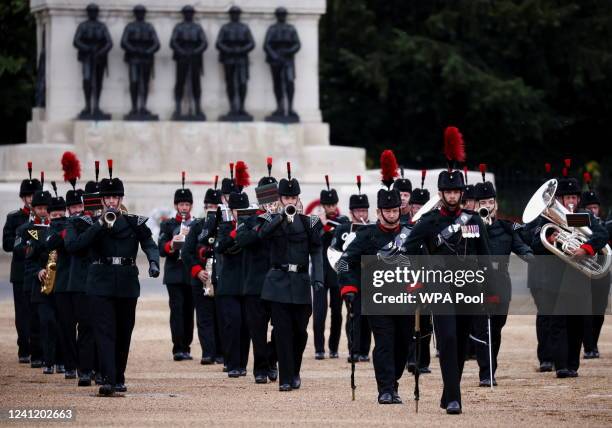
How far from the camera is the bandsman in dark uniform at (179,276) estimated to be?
22.7 m

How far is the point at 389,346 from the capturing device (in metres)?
16.9

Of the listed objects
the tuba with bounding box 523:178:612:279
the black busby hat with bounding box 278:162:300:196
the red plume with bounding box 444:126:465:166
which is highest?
the red plume with bounding box 444:126:465:166

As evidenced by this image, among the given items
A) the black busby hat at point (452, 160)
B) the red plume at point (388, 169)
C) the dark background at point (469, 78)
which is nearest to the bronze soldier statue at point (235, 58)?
the dark background at point (469, 78)

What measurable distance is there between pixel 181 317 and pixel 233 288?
2.62 meters

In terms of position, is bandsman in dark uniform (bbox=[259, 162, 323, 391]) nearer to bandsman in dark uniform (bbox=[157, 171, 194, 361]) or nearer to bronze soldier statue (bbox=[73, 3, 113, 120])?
bandsman in dark uniform (bbox=[157, 171, 194, 361])

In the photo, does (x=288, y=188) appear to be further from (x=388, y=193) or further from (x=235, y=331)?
(x=235, y=331)

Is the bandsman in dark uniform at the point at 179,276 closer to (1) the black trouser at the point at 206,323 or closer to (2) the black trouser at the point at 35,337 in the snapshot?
(1) the black trouser at the point at 206,323

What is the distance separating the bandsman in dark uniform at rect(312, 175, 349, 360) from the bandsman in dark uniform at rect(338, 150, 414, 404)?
16.1 ft

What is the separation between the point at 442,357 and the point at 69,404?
3.37m

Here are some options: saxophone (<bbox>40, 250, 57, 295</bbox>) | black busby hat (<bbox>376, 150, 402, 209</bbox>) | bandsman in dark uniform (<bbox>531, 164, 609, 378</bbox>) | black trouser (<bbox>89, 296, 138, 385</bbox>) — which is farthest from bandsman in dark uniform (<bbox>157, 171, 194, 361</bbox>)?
black busby hat (<bbox>376, 150, 402, 209</bbox>)

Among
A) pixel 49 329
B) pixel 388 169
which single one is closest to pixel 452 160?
pixel 388 169

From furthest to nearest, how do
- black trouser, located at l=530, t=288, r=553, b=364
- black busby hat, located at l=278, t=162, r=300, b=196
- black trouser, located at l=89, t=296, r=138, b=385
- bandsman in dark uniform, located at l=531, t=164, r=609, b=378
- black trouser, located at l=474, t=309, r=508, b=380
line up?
black trouser, located at l=530, t=288, r=553, b=364, bandsman in dark uniform, located at l=531, t=164, r=609, b=378, black trouser, located at l=474, t=309, r=508, b=380, black busby hat, located at l=278, t=162, r=300, b=196, black trouser, located at l=89, t=296, r=138, b=385

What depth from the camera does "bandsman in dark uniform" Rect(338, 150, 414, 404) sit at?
1688 centimetres

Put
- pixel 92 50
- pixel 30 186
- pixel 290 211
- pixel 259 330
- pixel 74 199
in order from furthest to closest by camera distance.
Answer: pixel 92 50, pixel 30 186, pixel 74 199, pixel 259 330, pixel 290 211
